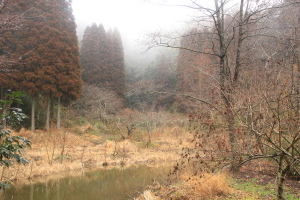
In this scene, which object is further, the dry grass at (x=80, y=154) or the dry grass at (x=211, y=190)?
the dry grass at (x=80, y=154)

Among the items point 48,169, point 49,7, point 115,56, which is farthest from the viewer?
point 115,56

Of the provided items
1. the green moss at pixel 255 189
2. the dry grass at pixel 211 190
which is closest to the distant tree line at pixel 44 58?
the dry grass at pixel 211 190

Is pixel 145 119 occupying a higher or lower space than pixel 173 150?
higher

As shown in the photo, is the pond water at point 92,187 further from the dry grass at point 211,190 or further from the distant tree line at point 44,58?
the distant tree line at point 44,58

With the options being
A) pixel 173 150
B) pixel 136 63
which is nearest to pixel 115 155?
pixel 173 150

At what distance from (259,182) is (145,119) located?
1151cm

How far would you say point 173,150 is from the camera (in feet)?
43.0

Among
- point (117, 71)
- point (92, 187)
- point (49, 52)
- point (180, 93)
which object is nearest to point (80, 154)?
point (92, 187)

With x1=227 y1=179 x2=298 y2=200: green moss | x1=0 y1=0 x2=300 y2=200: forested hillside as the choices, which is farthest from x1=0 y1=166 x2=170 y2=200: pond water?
x1=227 y1=179 x2=298 y2=200: green moss

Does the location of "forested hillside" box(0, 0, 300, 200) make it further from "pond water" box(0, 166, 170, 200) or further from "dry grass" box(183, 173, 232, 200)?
"pond water" box(0, 166, 170, 200)

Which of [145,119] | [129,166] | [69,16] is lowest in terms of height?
[129,166]

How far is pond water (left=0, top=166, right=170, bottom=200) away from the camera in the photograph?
20.8 feet

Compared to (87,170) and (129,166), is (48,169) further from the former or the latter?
(129,166)

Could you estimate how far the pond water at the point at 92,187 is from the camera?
20.8ft
